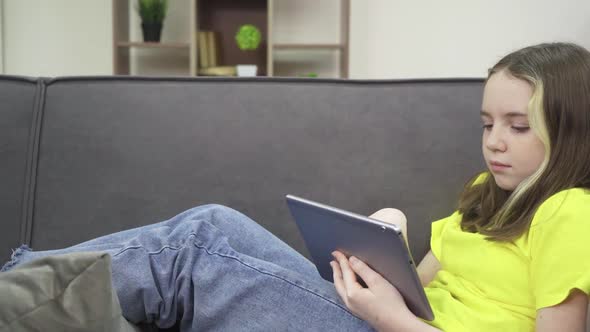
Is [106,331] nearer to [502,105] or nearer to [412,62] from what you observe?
[502,105]

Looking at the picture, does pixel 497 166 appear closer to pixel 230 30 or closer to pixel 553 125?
pixel 553 125

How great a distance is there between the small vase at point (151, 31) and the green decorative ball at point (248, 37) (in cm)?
36

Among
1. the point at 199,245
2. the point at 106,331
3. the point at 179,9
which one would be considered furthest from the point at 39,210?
the point at 179,9

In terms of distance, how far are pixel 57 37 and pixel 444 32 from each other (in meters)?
1.81

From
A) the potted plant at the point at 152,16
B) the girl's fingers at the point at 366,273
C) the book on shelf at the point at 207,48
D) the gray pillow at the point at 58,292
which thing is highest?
the potted plant at the point at 152,16

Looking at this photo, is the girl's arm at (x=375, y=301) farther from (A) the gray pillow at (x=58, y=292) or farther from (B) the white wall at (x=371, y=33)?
(B) the white wall at (x=371, y=33)

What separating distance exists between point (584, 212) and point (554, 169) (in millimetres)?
92

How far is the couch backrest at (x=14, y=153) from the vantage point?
1.12 m

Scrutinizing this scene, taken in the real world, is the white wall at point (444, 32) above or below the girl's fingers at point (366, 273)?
above

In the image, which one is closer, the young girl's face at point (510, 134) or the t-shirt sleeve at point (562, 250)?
the t-shirt sleeve at point (562, 250)

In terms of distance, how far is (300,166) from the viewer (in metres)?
1.15

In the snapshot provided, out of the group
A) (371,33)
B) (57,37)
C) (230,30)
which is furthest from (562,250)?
(57,37)

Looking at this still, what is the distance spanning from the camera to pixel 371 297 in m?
0.75

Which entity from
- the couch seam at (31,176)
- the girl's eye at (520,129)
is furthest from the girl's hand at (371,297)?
the couch seam at (31,176)
